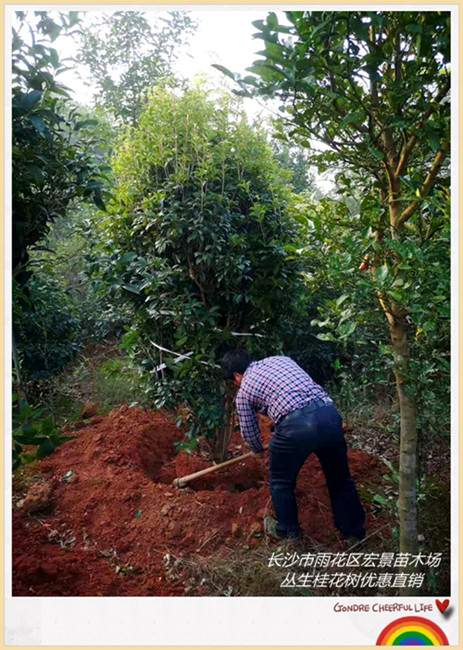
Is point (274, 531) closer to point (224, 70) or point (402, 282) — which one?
point (402, 282)

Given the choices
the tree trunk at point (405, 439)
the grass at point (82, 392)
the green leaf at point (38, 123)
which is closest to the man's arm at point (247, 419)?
the tree trunk at point (405, 439)

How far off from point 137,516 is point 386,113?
8.82 ft

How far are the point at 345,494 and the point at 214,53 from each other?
248 cm

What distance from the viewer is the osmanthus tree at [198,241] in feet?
9.98

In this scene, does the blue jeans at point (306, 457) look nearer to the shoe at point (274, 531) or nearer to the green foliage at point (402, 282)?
the shoe at point (274, 531)

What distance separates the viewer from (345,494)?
2.86 m

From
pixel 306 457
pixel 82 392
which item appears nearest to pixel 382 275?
pixel 306 457

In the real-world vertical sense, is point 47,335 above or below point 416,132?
below

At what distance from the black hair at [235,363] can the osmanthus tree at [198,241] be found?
156 mm

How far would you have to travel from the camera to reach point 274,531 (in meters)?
2.83

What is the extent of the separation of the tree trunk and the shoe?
2.04ft

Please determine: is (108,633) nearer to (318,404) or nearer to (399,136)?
(318,404)

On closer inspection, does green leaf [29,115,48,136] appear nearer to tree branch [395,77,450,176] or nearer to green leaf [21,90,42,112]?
green leaf [21,90,42,112]

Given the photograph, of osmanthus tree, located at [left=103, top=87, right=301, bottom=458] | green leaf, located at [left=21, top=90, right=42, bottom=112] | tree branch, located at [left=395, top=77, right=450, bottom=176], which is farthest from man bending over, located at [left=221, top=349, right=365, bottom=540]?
green leaf, located at [left=21, top=90, right=42, bottom=112]
